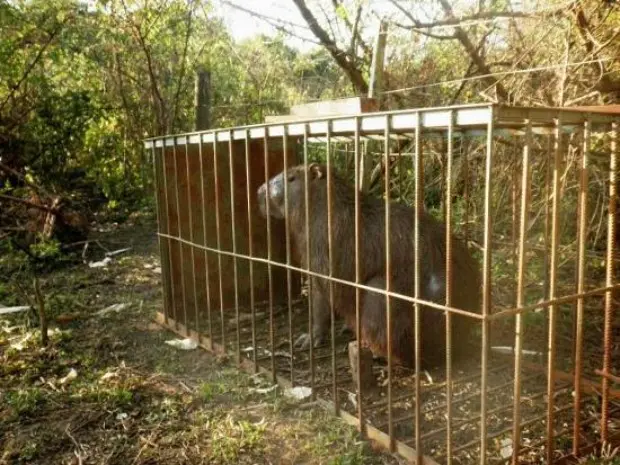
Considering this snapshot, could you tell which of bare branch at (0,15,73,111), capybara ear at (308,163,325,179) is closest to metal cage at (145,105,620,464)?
capybara ear at (308,163,325,179)

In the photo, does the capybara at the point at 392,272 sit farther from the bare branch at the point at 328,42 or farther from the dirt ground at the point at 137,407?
the bare branch at the point at 328,42

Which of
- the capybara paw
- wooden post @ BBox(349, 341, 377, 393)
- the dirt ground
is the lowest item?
the dirt ground

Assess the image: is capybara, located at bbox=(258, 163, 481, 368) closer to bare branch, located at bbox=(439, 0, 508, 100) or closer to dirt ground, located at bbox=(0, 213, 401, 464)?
dirt ground, located at bbox=(0, 213, 401, 464)

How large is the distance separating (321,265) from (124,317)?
2.33 meters

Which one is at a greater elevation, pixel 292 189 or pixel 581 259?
pixel 292 189

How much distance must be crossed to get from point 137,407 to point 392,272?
6.50 ft

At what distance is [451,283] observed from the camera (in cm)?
301

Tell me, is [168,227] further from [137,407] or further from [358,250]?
[358,250]

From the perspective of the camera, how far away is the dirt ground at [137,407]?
328 cm

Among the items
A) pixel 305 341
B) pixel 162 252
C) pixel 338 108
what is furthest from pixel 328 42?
pixel 305 341

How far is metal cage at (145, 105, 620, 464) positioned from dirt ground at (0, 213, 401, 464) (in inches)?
9.1

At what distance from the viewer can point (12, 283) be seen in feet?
22.3

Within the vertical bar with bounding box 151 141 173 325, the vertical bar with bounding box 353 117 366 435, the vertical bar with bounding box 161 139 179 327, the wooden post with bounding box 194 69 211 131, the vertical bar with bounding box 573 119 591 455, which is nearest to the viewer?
the vertical bar with bounding box 573 119 591 455

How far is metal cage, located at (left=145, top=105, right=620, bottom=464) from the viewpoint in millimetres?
2779
